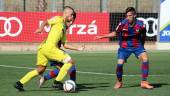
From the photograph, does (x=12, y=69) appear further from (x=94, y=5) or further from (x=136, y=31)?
(x=94, y=5)

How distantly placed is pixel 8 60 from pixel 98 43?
8773mm

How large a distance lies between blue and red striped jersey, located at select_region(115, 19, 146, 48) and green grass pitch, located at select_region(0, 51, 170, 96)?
965mm

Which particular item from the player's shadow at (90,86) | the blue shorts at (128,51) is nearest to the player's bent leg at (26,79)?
the player's shadow at (90,86)

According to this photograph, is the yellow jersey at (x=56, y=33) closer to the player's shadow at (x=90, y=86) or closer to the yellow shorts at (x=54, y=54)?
the yellow shorts at (x=54, y=54)

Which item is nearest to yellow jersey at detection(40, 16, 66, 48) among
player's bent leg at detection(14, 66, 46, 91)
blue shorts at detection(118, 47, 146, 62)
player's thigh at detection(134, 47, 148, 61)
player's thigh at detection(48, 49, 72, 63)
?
player's thigh at detection(48, 49, 72, 63)

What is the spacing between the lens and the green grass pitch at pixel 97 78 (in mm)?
11945

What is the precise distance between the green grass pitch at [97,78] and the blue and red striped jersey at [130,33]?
965 millimetres

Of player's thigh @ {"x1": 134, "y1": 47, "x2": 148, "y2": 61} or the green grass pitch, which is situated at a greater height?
player's thigh @ {"x1": 134, "y1": 47, "x2": 148, "y2": 61}

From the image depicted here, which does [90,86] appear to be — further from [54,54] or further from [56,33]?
[56,33]

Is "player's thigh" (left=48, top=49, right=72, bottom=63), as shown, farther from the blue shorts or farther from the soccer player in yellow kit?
the blue shorts

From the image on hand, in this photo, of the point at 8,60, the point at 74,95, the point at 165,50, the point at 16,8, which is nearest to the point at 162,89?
the point at 74,95

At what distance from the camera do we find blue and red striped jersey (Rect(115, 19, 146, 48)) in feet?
42.0

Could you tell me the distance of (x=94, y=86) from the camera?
13242mm

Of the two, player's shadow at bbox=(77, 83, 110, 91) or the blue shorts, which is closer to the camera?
player's shadow at bbox=(77, 83, 110, 91)
